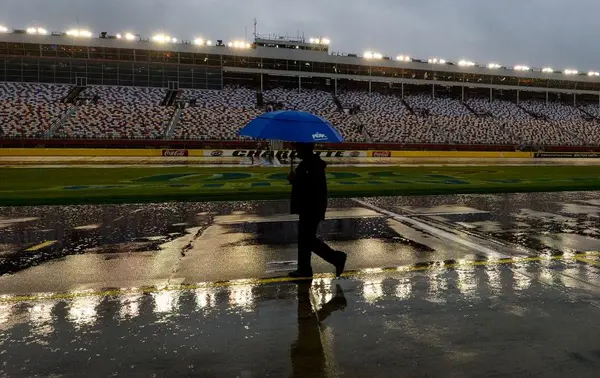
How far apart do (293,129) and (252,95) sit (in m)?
55.4

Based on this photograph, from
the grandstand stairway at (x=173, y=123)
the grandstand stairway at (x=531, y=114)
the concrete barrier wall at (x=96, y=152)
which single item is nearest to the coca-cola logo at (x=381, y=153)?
the concrete barrier wall at (x=96, y=152)

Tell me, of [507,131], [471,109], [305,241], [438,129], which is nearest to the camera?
[305,241]

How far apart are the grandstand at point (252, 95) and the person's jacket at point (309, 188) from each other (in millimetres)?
40527

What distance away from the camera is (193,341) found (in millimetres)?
4008

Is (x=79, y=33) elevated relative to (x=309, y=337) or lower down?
elevated

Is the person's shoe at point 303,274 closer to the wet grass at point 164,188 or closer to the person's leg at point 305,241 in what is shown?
the person's leg at point 305,241

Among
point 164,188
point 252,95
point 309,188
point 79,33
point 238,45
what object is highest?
point 79,33

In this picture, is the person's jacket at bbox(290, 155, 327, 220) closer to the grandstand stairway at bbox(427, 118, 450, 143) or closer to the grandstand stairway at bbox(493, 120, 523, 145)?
the grandstand stairway at bbox(427, 118, 450, 143)

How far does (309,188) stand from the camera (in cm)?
564

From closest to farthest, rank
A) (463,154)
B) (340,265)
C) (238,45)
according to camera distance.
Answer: (340,265) → (463,154) → (238,45)

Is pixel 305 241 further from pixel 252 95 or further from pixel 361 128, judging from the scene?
pixel 252 95

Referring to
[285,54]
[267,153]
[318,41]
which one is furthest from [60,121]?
[318,41]

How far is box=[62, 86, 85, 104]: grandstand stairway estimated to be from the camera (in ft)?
166

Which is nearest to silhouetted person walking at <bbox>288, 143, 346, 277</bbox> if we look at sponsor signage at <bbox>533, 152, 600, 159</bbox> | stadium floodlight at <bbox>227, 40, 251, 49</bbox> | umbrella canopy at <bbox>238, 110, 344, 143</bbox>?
umbrella canopy at <bbox>238, 110, 344, 143</bbox>
